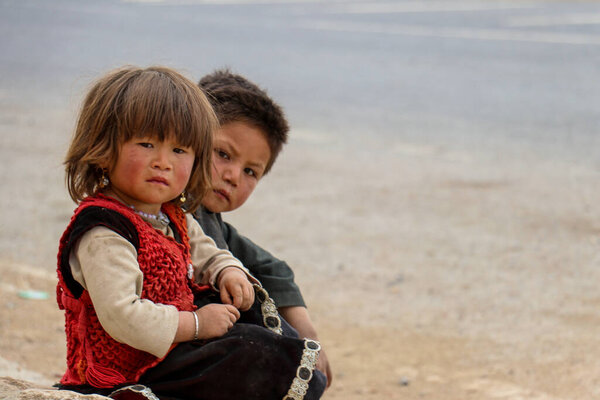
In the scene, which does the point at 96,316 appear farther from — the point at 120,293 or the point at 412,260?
the point at 412,260

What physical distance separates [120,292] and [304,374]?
0.49m

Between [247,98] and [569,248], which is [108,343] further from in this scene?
[569,248]

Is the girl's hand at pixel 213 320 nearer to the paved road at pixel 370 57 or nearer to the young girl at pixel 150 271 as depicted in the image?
the young girl at pixel 150 271

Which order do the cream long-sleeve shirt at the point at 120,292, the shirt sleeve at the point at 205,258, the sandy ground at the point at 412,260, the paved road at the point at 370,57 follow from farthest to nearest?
the paved road at the point at 370,57 < the sandy ground at the point at 412,260 < the shirt sleeve at the point at 205,258 < the cream long-sleeve shirt at the point at 120,292

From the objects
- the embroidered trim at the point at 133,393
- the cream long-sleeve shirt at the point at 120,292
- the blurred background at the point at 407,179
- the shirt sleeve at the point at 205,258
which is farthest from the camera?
the blurred background at the point at 407,179

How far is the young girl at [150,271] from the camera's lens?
1.92m

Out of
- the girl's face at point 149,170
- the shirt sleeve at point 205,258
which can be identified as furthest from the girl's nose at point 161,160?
the shirt sleeve at point 205,258

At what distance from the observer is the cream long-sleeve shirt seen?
6.03 ft

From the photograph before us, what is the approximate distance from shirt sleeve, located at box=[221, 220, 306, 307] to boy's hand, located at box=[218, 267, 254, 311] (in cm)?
47

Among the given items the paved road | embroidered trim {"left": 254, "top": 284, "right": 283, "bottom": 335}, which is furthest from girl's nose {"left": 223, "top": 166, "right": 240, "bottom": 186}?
the paved road

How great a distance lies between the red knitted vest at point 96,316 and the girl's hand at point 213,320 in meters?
0.06

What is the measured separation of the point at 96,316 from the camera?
77.9 inches

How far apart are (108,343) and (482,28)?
12156mm

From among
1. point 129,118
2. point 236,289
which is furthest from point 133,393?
point 129,118
